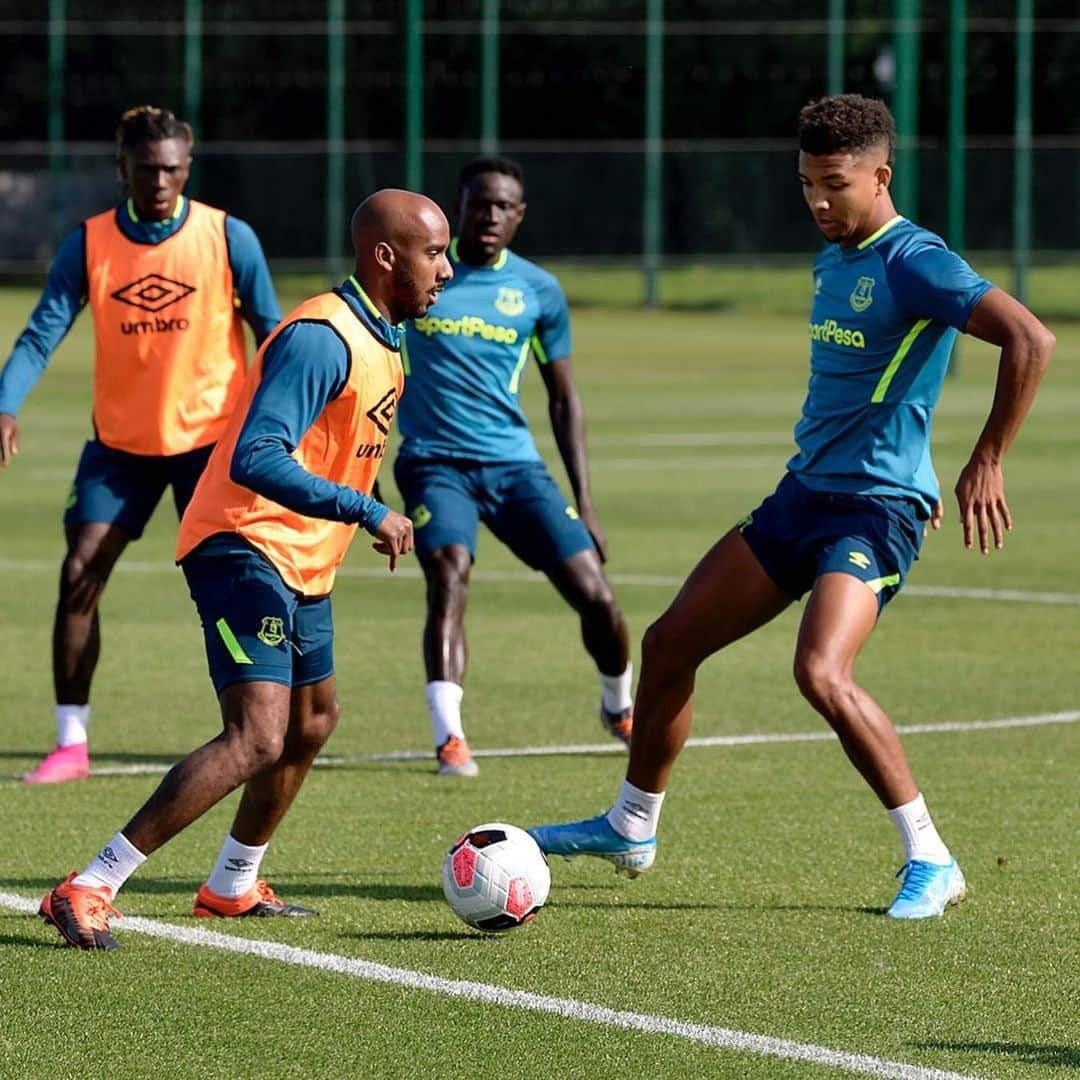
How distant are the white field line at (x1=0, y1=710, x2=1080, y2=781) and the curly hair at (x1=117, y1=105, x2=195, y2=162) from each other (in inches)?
93.1

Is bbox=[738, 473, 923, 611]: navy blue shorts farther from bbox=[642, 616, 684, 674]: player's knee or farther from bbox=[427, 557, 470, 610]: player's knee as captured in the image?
bbox=[427, 557, 470, 610]: player's knee

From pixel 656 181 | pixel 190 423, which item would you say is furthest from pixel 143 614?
pixel 656 181

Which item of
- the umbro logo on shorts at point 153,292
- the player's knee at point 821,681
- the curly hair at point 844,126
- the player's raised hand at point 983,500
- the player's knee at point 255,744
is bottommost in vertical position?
the player's knee at point 255,744

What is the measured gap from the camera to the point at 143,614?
13531 mm

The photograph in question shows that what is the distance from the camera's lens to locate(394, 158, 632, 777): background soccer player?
9828 mm

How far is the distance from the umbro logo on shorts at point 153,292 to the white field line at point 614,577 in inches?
207

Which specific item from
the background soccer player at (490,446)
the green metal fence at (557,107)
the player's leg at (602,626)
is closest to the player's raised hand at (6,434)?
the background soccer player at (490,446)

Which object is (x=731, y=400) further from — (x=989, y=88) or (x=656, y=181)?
(x=989, y=88)

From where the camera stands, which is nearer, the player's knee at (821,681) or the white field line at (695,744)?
the player's knee at (821,681)

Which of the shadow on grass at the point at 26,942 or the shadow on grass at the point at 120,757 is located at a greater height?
the shadow on grass at the point at 26,942

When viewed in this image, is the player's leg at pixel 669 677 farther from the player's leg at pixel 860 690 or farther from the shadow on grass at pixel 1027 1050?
the shadow on grass at pixel 1027 1050

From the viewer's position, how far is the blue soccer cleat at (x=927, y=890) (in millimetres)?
6980

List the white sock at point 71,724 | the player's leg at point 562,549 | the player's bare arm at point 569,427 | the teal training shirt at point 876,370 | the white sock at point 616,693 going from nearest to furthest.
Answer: the teal training shirt at point 876,370 < the white sock at point 71,724 < the player's leg at point 562,549 < the white sock at point 616,693 < the player's bare arm at point 569,427

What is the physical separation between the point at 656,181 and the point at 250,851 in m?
38.2
